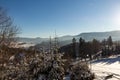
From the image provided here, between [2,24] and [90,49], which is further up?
[2,24]

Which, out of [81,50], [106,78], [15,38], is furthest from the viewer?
[81,50]

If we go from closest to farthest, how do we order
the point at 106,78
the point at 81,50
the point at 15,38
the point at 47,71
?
the point at 47,71 → the point at 106,78 → the point at 15,38 → the point at 81,50

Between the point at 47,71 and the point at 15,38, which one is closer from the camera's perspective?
the point at 47,71

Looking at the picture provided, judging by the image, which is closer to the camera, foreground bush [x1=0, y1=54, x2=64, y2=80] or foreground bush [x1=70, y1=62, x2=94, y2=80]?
foreground bush [x1=0, y1=54, x2=64, y2=80]

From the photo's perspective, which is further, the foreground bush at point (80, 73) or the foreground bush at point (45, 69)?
the foreground bush at point (80, 73)

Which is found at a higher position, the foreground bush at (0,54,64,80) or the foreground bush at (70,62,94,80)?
the foreground bush at (0,54,64,80)

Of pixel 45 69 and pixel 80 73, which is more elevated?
pixel 45 69

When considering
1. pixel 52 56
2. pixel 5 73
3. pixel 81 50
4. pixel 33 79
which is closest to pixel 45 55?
pixel 52 56

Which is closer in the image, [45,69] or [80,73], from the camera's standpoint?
[45,69]

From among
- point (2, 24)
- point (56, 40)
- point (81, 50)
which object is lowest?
point (81, 50)

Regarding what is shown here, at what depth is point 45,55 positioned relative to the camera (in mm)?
14938

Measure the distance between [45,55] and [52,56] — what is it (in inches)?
31.3

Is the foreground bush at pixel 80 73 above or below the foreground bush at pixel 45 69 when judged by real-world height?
below

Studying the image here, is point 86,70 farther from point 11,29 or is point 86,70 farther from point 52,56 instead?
point 11,29
